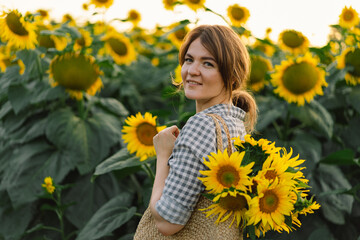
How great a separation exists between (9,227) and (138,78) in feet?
4.85

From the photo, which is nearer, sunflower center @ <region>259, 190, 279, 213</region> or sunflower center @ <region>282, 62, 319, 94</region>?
sunflower center @ <region>259, 190, 279, 213</region>

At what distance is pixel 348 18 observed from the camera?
10.3 feet

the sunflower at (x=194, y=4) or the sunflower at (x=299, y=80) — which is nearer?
the sunflower at (x=299, y=80)

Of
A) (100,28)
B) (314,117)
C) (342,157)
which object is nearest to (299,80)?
(314,117)

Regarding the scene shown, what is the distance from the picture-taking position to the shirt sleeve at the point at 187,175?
1156 millimetres

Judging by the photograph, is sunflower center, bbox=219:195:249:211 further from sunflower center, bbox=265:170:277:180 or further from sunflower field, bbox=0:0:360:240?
sunflower field, bbox=0:0:360:240

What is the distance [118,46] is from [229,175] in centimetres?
251

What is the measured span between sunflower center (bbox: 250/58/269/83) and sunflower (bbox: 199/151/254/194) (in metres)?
1.58

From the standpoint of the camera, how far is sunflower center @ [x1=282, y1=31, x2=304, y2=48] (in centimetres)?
307

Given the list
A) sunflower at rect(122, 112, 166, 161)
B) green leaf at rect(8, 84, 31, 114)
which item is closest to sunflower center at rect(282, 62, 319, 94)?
sunflower at rect(122, 112, 166, 161)

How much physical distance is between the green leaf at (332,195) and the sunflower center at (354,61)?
1.84 ft

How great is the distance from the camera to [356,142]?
2416 millimetres

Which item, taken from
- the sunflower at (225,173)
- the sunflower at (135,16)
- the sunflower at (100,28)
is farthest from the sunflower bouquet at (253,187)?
the sunflower at (135,16)

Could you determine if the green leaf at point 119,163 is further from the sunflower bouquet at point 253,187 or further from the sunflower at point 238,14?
the sunflower at point 238,14
